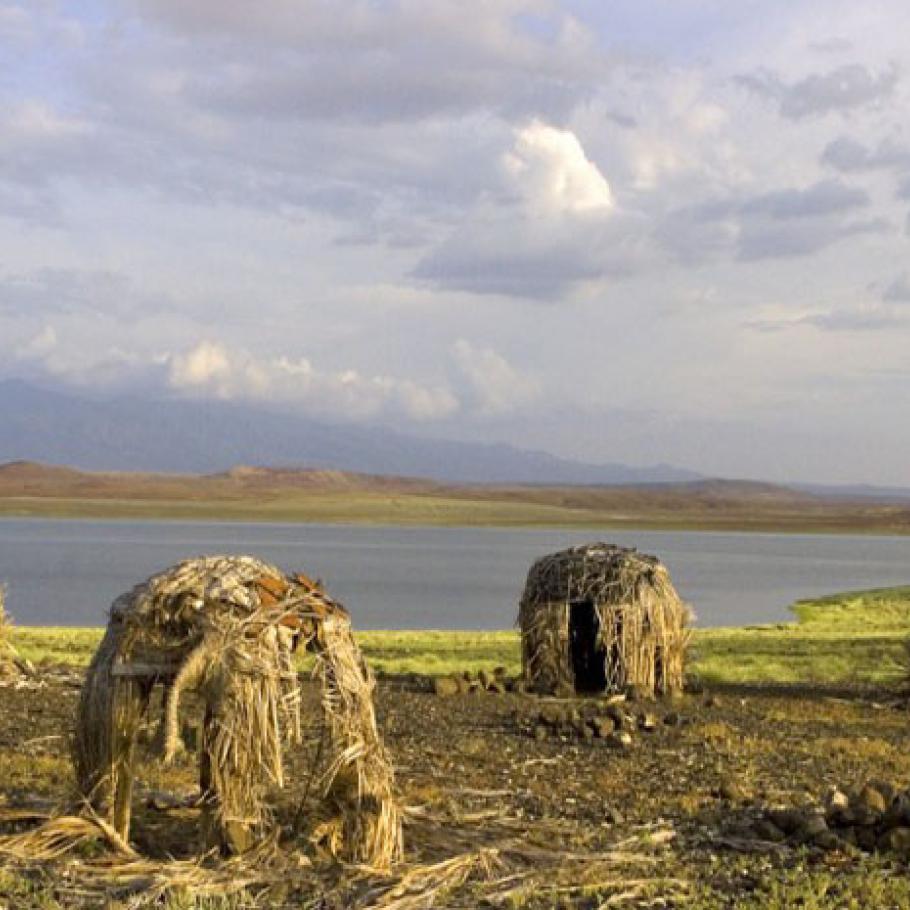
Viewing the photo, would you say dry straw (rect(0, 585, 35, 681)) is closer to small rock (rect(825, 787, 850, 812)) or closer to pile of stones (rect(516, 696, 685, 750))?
pile of stones (rect(516, 696, 685, 750))

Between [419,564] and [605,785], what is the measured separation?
76.9 metres

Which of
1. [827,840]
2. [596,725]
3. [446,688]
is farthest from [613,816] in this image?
[446,688]

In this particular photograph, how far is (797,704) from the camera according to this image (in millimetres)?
22438

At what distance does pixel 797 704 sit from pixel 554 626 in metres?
4.21

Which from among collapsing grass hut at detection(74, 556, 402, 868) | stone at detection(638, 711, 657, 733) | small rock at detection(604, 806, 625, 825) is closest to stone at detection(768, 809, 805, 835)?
small rock at detection(604, 806, 625, 825)

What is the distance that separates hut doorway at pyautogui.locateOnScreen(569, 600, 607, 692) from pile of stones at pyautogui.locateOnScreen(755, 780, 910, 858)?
12.2 meters

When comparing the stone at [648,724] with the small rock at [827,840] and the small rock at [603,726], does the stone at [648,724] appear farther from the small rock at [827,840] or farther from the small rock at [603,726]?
the small rock at [827,840]

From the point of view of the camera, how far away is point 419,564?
91250 millimetres

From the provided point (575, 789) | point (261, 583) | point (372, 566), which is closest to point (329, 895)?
point (261, 583)

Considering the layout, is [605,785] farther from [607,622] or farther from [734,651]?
[734,651]

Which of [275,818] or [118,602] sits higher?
[118,602]

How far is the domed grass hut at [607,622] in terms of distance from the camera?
23.0m

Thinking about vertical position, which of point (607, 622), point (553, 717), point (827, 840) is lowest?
point (553, 717)

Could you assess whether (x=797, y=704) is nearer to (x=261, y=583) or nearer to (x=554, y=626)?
(x=554, y=626)
